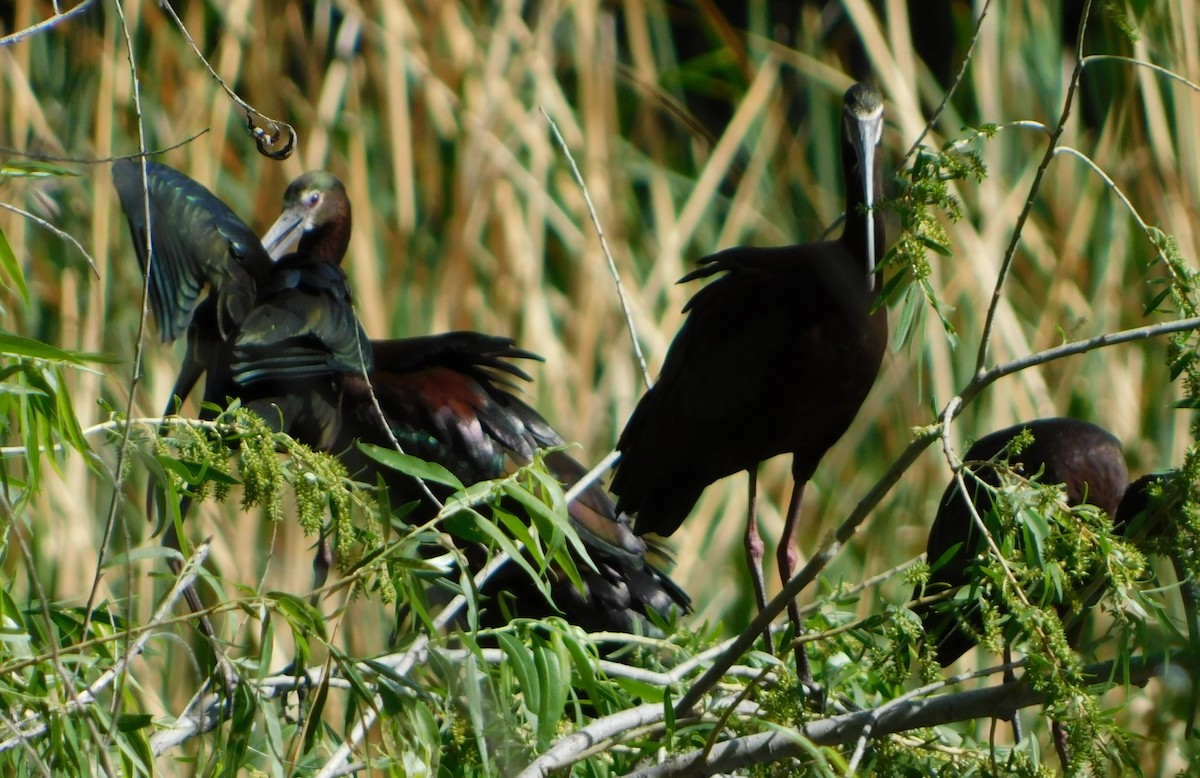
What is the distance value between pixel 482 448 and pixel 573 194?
1.46m

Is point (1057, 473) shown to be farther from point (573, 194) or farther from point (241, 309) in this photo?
point (573, 194)

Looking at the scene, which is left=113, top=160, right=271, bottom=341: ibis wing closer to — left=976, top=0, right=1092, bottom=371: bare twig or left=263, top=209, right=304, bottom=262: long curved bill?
left=263, top=209, right=304, bottom=262: long curved bill

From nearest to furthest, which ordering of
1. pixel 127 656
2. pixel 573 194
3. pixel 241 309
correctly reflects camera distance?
pixel 127 656, pixel 241 309, pixel 573 194

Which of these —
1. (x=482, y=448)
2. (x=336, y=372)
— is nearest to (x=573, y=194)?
(x=482, y=448)

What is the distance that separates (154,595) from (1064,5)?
3289mm

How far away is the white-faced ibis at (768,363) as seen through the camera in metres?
2.66

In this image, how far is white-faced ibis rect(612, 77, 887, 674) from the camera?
266cm

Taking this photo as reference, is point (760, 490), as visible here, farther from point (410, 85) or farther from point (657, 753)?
point (657, 753)

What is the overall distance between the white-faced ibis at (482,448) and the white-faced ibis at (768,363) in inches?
12.2

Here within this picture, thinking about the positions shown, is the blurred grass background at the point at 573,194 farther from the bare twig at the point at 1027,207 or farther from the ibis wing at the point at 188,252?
the bare twig at the point at 1027,207

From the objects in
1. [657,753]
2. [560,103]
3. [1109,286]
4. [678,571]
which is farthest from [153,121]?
[657,753]

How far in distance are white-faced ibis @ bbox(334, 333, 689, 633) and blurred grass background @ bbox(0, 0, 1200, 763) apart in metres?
0.91

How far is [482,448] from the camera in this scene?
3.32 metres

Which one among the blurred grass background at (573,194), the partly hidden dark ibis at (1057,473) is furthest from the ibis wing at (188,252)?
the partly hidden dark ibis at (1057,473)
